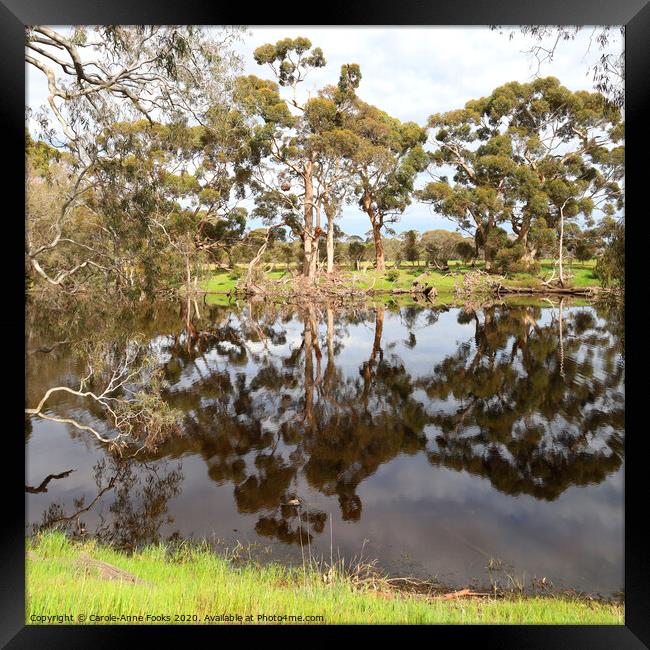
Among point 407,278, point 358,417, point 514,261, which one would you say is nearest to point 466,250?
point 407,278

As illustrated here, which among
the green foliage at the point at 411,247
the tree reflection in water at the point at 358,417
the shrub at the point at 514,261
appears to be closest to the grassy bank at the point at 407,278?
the shrub at the point at 514,261

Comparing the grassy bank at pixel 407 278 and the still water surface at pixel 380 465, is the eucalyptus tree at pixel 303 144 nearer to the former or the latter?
the grassy bank at pixel 407 278

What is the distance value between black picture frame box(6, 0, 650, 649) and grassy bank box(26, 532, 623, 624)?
0.22 metres

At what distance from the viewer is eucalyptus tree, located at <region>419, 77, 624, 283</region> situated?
19.4 metres

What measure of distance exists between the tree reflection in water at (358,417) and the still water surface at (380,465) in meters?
0.03

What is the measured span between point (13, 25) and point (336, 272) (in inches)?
876

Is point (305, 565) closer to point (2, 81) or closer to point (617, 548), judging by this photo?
point (617, 548)

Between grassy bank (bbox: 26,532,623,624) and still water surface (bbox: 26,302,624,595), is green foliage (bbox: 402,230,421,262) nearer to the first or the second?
still water surface (bbox: 26,302,624,595)

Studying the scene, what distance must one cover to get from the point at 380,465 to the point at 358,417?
1.62 metres

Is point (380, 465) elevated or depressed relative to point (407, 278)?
depressed

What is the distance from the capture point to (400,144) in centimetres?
2500
